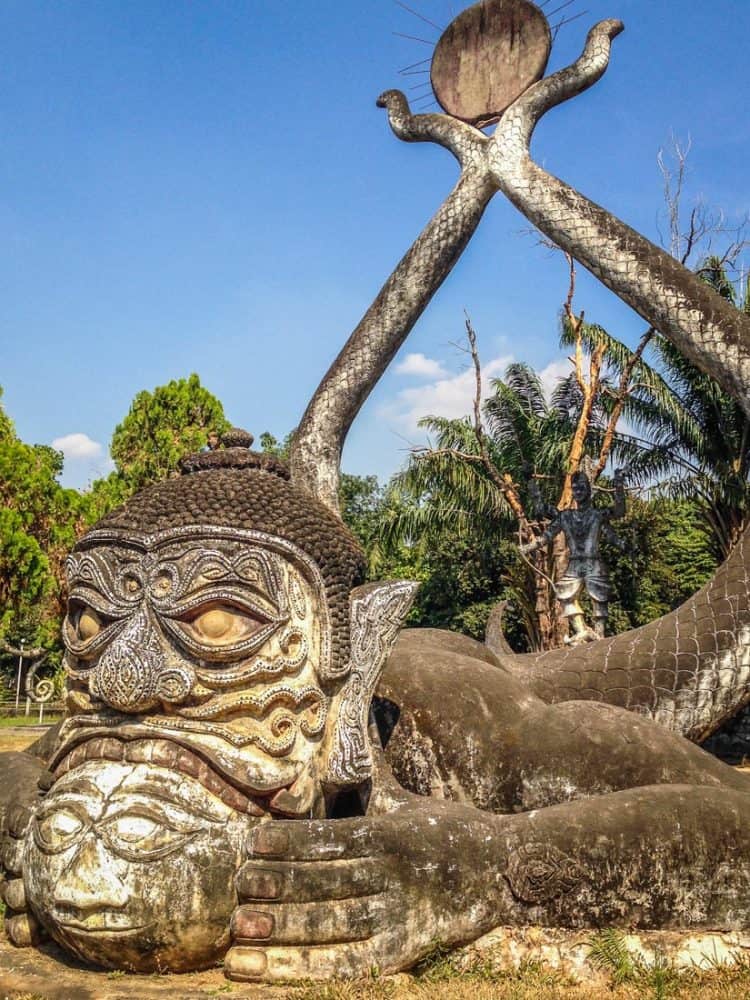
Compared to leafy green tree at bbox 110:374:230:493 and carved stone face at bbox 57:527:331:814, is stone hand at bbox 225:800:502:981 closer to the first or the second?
carved stone face at bbox 57:527:331:814

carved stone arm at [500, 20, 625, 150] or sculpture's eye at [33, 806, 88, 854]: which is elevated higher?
carved stone arm at [500, 20, 625, 150]

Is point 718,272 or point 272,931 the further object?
point 718,272

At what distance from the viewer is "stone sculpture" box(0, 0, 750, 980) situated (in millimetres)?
3414

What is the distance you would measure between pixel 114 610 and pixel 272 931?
1324 millimetres

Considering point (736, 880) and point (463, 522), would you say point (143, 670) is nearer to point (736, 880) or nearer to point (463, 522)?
point (736, 880)

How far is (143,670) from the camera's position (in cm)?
375

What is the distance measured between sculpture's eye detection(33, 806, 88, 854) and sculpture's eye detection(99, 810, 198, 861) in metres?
0.11

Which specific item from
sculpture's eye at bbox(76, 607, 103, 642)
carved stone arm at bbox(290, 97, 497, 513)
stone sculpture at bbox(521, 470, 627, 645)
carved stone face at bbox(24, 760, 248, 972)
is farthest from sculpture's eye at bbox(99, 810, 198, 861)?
stone sculpture at bbox(521, 470, 627, 645)

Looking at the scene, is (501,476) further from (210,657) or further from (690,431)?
(210,657)

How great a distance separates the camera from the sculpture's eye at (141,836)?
341cm

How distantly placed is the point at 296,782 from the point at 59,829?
2.84 feet

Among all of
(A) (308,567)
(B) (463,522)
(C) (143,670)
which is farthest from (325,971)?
(B) (463,522)

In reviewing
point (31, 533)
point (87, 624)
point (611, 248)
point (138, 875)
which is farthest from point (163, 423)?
point (138, 875)

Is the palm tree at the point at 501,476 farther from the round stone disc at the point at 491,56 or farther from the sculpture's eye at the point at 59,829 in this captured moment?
the sculpture's eye at the point at 59,829
